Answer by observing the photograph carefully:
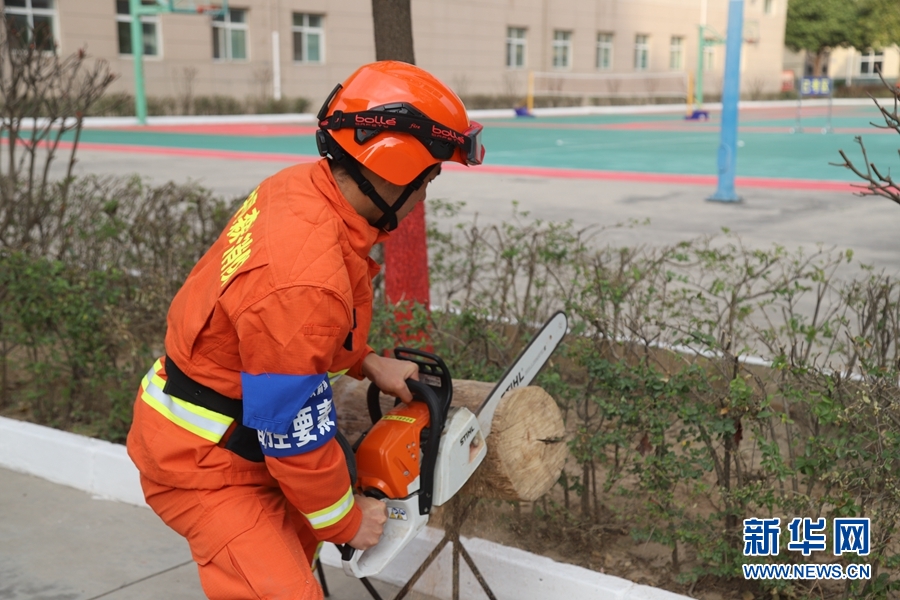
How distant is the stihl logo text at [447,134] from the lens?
1.99 metres

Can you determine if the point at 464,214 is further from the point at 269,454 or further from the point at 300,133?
the point at 300,133

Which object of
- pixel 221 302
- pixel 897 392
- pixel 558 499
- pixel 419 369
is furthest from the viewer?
pixel 558 499

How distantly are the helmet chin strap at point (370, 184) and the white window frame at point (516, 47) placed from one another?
41652 millimetres

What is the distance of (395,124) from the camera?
1.96m

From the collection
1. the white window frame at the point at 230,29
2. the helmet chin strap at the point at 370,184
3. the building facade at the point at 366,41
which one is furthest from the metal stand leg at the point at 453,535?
the white window frame at the point at 230,29

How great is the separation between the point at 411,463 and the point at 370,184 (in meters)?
0.68

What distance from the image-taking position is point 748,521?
283 centimetres

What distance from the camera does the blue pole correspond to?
11.6 metres

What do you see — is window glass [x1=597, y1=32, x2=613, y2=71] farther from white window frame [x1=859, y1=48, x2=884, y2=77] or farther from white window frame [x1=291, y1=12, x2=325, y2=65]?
white window frame [x1=859, y1=48, x2=884, y2=77]

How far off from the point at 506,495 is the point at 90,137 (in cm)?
2328

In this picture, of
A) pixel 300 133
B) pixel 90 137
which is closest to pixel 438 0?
pixel 300 133

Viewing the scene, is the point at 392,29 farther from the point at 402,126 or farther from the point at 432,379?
the point at 402,126

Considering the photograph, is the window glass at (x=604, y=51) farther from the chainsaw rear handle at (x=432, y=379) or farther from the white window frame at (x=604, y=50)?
the chainsaw rear handle at (x=432, y=379)

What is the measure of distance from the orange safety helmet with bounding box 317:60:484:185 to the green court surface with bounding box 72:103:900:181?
14.4m
